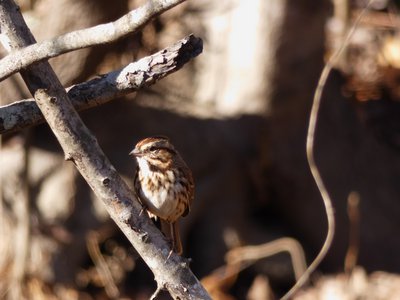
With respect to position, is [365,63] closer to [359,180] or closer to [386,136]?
[386,136]

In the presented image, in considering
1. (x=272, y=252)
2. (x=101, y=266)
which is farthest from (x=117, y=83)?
(x=272, y=252)

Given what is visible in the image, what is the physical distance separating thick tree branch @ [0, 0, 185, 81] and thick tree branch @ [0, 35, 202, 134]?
4.9 inches

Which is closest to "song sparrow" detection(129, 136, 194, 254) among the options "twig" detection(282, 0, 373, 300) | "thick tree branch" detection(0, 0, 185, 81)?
"twig" detection(282, 0, 373, 300)

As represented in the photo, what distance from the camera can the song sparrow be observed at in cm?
393

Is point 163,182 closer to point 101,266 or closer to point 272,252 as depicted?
point 101,266

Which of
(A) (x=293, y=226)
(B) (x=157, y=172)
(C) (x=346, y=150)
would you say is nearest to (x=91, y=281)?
(A) (x=293, y=226)

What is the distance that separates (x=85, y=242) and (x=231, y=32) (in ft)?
6.34

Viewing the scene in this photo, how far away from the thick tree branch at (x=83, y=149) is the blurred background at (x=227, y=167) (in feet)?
9.84

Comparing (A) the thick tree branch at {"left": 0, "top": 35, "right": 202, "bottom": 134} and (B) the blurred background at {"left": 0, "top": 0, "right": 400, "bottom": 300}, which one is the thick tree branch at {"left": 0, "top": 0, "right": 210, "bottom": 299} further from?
(B) the blurred background at {"left": 0, "top": 0, "right": 400, "bottom": 300}

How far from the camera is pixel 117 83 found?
9.70 feet

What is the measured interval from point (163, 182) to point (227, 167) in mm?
3407

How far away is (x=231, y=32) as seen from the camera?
24.1 feet

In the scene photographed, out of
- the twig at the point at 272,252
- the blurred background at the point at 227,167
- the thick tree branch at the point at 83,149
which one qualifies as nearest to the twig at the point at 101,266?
the blurred background at the point at 227,167

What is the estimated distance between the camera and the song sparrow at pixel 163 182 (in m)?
3.93
